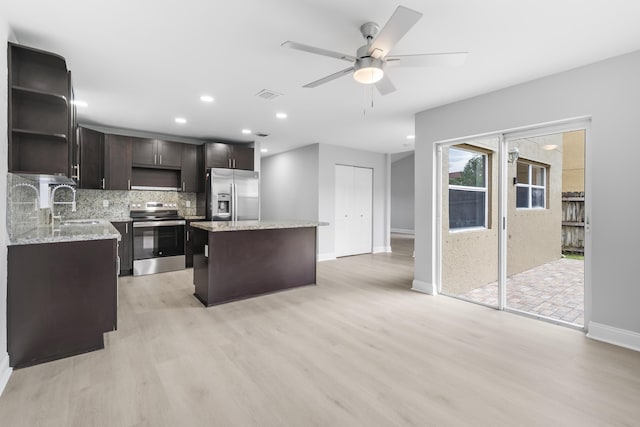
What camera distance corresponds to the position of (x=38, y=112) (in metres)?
2.50

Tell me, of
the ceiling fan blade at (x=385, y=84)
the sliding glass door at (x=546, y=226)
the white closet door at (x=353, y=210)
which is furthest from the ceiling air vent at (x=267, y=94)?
the white closet door at (x=353, y=210)

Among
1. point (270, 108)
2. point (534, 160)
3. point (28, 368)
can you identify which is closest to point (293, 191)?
point (270, 108)

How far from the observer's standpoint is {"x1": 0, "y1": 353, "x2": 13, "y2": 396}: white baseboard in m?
1.97

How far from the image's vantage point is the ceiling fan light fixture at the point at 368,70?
7.24ft

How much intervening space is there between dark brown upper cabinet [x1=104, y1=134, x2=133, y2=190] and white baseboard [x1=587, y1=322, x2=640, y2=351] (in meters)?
6.36

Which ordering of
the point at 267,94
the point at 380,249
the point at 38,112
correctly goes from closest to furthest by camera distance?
1. the point at 38,112
2. the point at 267,94
3. the point at 380,249

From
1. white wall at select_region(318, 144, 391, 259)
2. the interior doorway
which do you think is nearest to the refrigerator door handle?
white wall at select_region(318, 144, 391, 259)

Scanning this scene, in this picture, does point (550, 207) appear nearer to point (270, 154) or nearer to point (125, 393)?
point (125, 393)

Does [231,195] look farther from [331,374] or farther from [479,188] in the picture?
[331,374]

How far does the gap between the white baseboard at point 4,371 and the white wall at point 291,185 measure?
16.3ft

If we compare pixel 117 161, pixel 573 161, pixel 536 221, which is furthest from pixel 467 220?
pixel 117 161

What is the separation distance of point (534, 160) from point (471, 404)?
285 cm

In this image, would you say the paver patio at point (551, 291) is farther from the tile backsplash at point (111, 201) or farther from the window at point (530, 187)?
the tile backsplash at point (111, 201)

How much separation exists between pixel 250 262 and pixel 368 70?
8.60 ft
